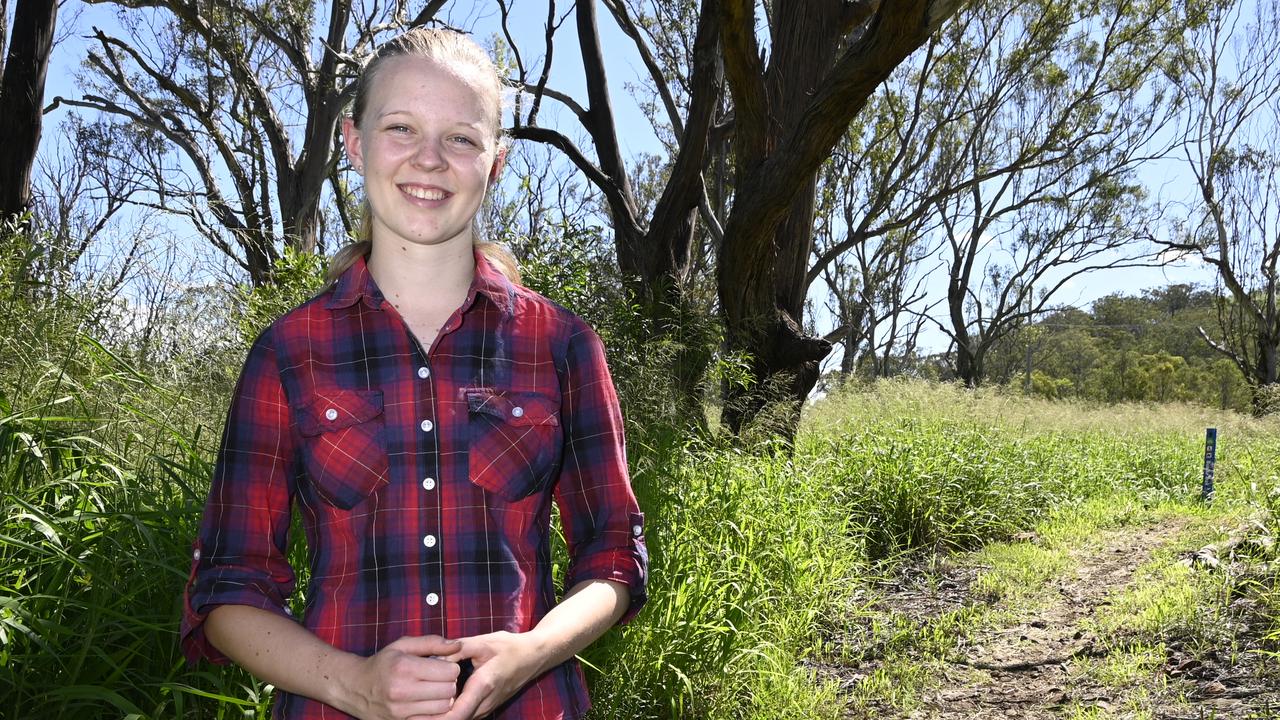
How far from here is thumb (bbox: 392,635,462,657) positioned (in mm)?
977

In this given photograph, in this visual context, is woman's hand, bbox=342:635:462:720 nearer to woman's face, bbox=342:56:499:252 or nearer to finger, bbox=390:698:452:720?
finger, bbox=390:698:452:720

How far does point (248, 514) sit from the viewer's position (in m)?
1.13

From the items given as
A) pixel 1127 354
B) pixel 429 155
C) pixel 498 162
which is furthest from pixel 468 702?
pixel 1127 354

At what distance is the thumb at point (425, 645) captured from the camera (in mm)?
977

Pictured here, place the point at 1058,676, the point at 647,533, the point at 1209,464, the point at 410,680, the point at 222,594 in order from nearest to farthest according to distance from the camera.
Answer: the point at 410,680 < the point at 222,594 < the point at 647,533 < the point at 1058,676 < the point at 1209,464

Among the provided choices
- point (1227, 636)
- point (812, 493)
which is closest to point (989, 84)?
point (812, 493)

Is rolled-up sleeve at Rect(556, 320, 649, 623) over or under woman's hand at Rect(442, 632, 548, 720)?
over

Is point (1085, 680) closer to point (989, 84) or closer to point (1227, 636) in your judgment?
point (1227, 636)

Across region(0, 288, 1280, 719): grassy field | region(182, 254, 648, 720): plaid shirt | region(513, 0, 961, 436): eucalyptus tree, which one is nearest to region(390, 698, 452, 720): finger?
region(182, 254, 648, 720): plaid shirt

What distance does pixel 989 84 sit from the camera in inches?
695

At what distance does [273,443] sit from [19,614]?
1506mm

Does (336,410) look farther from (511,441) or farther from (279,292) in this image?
(279,292)

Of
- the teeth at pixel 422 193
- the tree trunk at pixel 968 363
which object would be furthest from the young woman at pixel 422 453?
the tree trunk at pixel 968 363

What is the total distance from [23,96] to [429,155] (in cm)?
620
